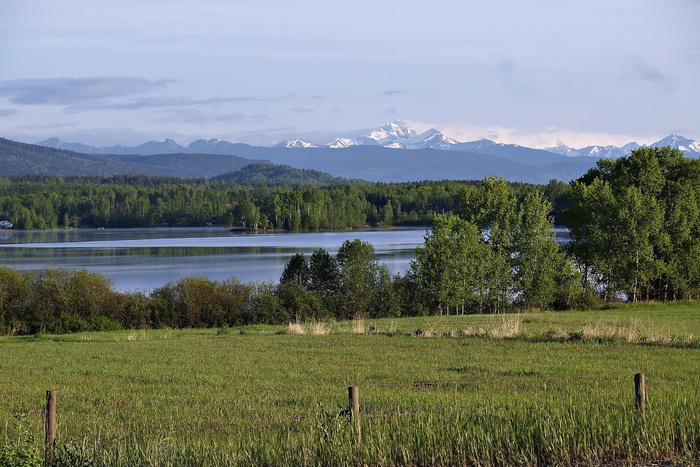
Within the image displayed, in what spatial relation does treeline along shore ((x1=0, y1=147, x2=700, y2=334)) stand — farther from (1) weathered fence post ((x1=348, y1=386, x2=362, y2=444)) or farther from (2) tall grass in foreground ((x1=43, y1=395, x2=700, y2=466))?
(1) weathered fence post ((x1=348, y1=386, x2=362, y2=444))

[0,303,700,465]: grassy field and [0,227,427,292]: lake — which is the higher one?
[0,303,700,465]: grassy field

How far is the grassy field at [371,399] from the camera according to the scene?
373 inches

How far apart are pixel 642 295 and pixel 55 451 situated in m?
54.5

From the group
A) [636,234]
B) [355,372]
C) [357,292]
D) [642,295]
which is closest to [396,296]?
[357,292]

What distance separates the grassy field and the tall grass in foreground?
27 millimetres

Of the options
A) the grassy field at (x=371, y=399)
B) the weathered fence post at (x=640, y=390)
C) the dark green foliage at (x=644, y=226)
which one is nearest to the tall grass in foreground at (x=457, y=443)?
the grassy field at (x=371, y=399)

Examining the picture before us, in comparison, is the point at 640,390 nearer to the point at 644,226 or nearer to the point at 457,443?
the point at 457,443

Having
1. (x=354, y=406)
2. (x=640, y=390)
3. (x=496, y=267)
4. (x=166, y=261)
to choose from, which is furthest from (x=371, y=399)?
(x=166, y=261)

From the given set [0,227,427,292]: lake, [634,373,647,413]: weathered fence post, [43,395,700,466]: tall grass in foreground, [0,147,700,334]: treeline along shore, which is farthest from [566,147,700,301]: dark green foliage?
[43,395,700,466]: tall grass in foreground

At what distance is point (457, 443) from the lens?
957cm

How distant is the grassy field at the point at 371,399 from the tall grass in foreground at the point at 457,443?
0.03m

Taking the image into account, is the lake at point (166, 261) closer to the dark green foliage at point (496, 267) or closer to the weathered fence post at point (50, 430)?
the dark green foliage at point (496, 267)

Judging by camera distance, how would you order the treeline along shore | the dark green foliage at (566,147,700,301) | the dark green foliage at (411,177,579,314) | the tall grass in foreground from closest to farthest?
the tall grass in foreground → the treeline along shore → the dark green foliage at (411,177,579,314) → the dark green foliage at (566,147,700,301)

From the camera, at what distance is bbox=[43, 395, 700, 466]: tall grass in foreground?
9.25 meters
